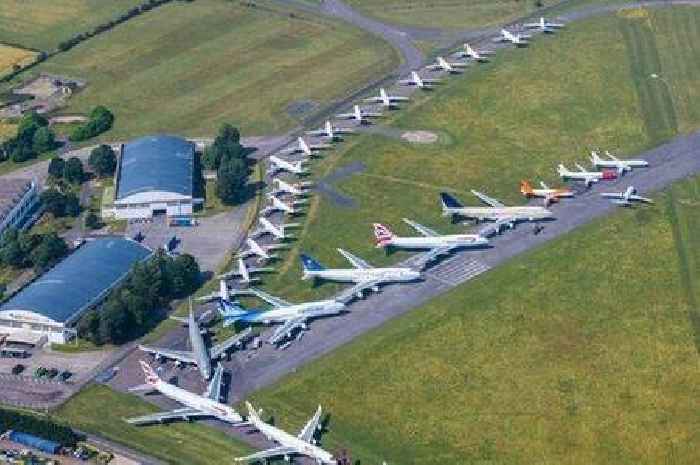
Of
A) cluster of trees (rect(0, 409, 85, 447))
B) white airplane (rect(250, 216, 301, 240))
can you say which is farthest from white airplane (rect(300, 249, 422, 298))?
cluster of trees (rect(0, 409, 85, 447))

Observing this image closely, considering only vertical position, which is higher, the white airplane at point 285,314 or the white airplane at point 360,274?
the white airplane at point 360,274

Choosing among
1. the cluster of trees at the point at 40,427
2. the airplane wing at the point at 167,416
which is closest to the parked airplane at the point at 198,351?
the airplane wing at the point at 167,416

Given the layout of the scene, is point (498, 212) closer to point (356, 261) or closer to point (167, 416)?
point (356, 261)

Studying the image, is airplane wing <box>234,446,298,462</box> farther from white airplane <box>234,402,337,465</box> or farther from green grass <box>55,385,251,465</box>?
→ green grass <box>55,385,251,465</box>

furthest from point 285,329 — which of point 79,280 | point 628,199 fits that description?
point 628,199

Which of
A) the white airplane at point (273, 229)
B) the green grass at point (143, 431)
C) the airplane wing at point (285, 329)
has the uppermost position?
the white airplane at point (273, 229)

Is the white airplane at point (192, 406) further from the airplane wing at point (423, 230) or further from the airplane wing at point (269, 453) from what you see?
the airplane wing at point (423, 230)
